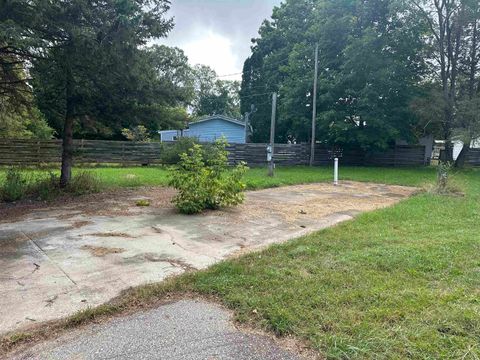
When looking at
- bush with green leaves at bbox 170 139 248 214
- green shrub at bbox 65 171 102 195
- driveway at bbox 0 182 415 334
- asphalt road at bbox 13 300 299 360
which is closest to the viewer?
asphalt road at bbox 13 300 299 360

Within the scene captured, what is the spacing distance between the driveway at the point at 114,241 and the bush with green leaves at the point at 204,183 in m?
0.23

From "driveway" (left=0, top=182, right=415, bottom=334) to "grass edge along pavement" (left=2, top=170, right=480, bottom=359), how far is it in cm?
35

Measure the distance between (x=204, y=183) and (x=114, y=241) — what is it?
231 cm

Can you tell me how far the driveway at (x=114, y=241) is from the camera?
295 centimetres

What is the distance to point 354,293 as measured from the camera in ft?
9.57

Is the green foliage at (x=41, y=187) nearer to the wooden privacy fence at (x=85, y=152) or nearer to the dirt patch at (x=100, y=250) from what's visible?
the dirt patch at (x=100, y=250)

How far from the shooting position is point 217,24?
15.1 m

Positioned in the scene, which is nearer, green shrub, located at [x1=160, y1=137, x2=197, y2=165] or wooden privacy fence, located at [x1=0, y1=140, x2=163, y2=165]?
wooden privacy fence, located at [x1=0, y1=140, x2=163, y2=165]

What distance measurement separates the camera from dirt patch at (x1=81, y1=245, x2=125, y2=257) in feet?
13.1

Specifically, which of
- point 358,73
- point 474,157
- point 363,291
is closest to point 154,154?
point 358,73

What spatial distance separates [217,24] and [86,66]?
10215mm

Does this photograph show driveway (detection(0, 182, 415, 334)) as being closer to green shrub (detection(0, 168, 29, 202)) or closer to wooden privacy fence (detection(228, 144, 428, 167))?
green shrub (detection(0, 168, 29, 202))

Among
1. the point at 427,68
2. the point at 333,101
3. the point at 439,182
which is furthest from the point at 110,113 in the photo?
the point at 427,68

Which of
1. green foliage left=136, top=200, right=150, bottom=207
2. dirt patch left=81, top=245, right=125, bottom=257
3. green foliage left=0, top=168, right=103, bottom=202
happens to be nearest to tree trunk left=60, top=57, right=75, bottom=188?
green foliage left=0, top=168, right=103, bottom=202
